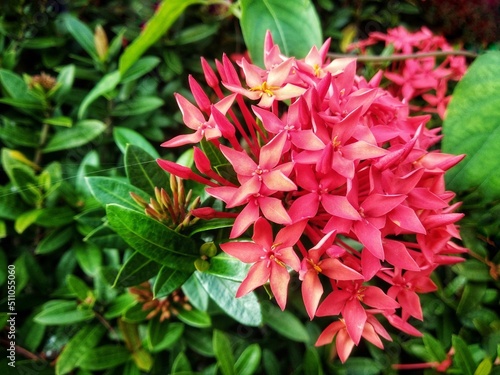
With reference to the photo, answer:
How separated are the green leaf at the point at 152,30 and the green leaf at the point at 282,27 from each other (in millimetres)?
144

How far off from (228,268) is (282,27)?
470 mm

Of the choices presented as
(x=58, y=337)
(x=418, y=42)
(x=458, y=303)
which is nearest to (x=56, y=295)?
(x=58, y=337)

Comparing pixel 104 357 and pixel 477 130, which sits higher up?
pixel 477 130

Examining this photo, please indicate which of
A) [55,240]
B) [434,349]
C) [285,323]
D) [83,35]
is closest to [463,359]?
[434,349]

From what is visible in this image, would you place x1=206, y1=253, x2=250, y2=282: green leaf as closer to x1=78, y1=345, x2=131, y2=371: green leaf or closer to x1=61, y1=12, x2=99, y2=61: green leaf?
x1=78, y1=345, x2=131, y2=371: green leaf

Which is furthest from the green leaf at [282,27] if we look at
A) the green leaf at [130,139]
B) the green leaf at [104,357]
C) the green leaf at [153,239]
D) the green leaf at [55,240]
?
the green leaf at [104,357]

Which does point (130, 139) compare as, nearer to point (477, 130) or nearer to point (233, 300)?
point (233, 300)

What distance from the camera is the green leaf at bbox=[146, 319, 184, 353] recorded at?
808mm

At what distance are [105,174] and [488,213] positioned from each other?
67 cm

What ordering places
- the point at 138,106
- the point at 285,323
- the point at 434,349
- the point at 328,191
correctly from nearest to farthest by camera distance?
the point at 328,191, the point at 434,349, the point at 285,323, the point at 138,106

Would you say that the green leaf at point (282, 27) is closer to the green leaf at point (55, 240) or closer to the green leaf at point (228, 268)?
the green leaf at point (228, 268)

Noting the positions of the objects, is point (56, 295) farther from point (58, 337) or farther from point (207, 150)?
point (207, 150)

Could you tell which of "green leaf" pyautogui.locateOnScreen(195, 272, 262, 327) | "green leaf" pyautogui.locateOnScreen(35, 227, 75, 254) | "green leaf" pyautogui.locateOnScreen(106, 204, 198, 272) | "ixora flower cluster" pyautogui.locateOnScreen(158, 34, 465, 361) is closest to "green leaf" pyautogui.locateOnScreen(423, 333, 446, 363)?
"ixora flower cluster" pyautogui.locateOnScreen(158, 34, 465, 361)

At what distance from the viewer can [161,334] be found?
826 millimetres
